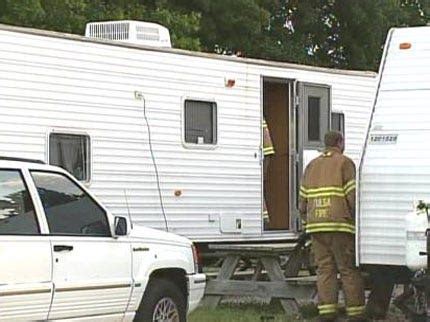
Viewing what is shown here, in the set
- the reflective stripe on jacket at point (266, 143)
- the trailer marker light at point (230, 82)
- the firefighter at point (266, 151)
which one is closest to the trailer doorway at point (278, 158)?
the firefighter at point (266, 151)

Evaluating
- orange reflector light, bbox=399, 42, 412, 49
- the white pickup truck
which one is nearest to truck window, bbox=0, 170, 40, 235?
the white pickup truck

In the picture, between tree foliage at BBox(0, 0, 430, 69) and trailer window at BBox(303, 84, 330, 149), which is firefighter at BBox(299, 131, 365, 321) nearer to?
trailer window at BBox(303, 84, 330, 149)

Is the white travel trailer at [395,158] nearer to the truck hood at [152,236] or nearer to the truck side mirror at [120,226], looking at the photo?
the truck hood at [152,236]

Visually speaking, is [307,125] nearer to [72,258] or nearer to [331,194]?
[331,194]

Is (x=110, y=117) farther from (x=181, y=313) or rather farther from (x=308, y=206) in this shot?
(x=181, y=313)

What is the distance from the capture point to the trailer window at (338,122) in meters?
15.7

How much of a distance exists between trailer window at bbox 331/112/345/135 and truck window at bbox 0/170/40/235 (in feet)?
26.8

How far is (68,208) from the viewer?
867 cm

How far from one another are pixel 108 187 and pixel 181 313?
2.98 m

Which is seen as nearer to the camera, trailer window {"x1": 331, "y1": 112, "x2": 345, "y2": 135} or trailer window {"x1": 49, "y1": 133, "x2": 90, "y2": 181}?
trailer window {"x1": 49, "y1": 133, "x2": 90, "y2": 181}

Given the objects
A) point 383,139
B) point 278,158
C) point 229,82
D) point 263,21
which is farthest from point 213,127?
point 263,21

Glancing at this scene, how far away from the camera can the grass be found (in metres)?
12.2

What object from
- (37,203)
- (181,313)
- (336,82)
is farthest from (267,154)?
(37,203)

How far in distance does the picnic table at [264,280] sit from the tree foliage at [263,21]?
7.54m
